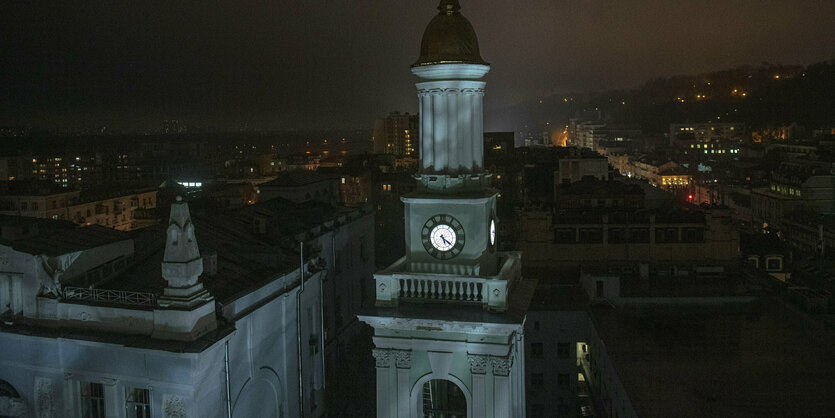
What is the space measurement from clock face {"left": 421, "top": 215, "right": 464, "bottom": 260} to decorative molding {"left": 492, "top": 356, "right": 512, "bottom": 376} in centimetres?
257

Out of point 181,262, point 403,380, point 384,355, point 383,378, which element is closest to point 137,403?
Answer: point 181,262

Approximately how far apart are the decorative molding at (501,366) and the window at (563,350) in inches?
776

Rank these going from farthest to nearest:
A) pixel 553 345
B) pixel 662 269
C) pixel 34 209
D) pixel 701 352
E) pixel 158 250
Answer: pixel 34 209 < pixel 662 269 < pixel 553 345 < pixel 701 352 < pixel 158 250

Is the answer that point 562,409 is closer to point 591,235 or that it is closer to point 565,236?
point 565,236

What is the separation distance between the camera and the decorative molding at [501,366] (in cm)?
1599

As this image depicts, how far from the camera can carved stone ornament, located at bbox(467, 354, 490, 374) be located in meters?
16.1

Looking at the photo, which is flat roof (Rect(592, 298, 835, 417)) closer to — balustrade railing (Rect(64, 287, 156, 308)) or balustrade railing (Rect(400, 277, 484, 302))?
balustrade railing (Rect(400, 277, 484, 302))

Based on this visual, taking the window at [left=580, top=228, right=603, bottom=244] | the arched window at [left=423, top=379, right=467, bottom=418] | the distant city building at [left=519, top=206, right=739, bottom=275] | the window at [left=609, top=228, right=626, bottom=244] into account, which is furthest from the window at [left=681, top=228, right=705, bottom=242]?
the arched window at [left=423, top=379, right=467, bottom=418]

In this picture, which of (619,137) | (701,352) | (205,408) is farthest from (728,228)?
(619,137)

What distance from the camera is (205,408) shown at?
1908 centimetres

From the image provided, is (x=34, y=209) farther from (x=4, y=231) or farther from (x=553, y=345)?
(x=553, y=345)

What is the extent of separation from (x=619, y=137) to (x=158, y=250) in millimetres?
182921

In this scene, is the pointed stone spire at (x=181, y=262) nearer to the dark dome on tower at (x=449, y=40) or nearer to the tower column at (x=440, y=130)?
the tower column at (x=440, y=130)

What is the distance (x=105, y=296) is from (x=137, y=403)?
3228mm
